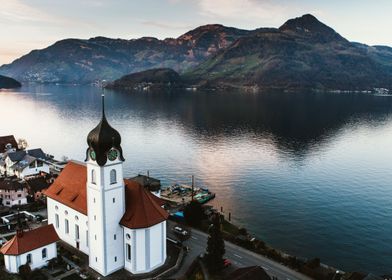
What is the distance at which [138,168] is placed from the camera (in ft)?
366

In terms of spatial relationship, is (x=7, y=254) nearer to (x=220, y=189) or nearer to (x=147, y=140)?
(x=220, y=189)

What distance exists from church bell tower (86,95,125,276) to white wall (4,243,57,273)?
5.67 m

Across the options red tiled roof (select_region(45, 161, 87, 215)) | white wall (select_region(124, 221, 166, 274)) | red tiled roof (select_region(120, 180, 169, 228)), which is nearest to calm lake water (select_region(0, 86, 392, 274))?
white wall (select_region(124, 221, 166, 274))

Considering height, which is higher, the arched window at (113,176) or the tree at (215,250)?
the arched window at (113,176)

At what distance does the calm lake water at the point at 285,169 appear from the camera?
67938mm

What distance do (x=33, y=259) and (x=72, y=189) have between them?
33.9 ft

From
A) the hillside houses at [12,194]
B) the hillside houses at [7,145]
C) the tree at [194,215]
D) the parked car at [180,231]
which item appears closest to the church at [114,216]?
the parked car at [180,231]

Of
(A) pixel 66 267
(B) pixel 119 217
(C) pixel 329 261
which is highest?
(B) pixel 119 217

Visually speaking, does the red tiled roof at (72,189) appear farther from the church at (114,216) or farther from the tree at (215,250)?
the tree at (215,250)

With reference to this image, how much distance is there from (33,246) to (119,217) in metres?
11.8

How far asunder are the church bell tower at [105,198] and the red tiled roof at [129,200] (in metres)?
1.43

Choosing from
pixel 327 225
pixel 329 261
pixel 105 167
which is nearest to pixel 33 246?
pixel 105 167

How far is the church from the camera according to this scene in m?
42.8

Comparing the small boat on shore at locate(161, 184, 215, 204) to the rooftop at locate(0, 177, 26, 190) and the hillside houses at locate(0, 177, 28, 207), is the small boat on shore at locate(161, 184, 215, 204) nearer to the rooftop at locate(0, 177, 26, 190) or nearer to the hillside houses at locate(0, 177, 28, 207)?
the hillside houses at locate(0, 177, 28, 207)
